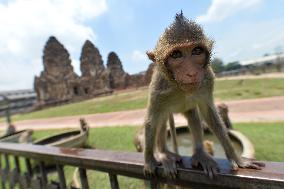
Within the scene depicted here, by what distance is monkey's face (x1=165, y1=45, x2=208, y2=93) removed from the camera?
1.62 metres

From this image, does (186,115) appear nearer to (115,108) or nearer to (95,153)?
(95,153)

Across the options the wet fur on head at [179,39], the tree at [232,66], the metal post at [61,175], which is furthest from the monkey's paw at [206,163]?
the tree at [232,66]

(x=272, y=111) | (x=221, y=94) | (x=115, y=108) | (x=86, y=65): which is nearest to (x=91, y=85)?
(x=86, y=65)

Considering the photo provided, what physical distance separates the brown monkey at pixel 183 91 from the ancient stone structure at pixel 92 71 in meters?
37.4

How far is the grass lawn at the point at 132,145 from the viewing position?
20.0ft

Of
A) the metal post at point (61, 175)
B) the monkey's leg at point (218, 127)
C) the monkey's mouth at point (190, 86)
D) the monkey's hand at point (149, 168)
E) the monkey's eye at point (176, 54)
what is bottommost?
the metal post at point (61, 175)

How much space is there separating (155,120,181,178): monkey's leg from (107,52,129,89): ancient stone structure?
37.1 meters

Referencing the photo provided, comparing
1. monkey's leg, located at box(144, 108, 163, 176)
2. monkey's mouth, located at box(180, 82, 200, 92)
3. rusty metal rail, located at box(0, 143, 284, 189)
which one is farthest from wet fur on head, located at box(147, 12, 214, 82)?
rusty metal rail, located at box(0, 143, 284, 189)

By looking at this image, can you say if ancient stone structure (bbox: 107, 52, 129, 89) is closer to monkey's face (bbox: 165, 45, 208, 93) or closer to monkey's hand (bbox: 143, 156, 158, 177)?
monkey's hand (bbox: 143, 156, 158, 177)

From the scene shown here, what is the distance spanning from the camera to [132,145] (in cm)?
962

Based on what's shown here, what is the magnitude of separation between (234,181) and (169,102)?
0.73 m

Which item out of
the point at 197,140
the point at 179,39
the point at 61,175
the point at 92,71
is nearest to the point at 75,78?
the point at 92,71

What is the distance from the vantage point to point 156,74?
2.06 m

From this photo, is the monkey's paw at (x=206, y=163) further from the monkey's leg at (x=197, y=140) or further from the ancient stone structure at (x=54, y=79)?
the ancient stone structure at (x=54, y=79)
